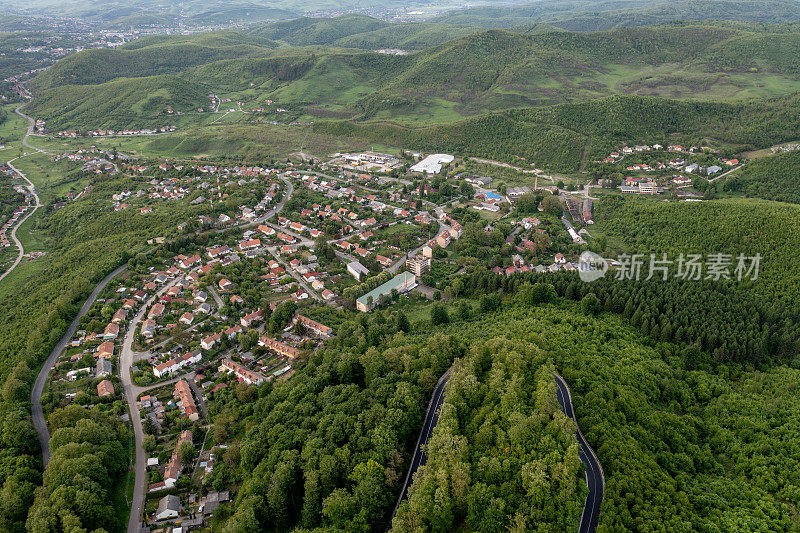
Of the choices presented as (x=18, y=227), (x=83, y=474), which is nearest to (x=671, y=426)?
(x=83, y=474)

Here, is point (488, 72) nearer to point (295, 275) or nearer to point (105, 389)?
point (295, 275)

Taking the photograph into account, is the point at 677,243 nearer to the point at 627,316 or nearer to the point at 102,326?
the point at 627,316

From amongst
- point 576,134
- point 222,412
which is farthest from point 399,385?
point 576,134

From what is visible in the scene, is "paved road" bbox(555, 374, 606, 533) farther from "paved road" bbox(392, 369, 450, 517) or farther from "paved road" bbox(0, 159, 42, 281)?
"paved road" bbox(0, 159, 42, 281)

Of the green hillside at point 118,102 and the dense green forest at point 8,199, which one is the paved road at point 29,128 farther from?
the dense green forest at point 8,199

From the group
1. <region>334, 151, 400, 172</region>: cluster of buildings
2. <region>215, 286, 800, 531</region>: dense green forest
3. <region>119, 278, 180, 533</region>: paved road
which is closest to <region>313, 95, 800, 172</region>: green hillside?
<region>334, 151, 400, 172</region>: cluster of buildings
